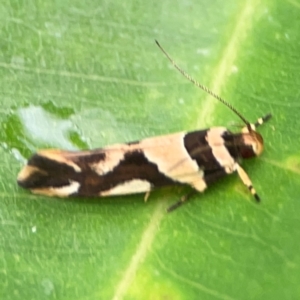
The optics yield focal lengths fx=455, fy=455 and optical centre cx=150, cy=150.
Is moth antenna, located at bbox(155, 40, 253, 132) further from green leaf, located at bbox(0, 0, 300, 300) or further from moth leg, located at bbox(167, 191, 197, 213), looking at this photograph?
moth leg, located at bbox(167, 191, 197, 213)

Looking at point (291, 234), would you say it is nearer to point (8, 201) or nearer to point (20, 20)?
point (8, 201)

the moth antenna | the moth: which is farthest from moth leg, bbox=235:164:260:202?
the moth antenna

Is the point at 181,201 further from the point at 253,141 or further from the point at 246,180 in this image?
the point at 253,141

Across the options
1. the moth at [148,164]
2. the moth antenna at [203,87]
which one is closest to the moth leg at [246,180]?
the moth at [148,164]

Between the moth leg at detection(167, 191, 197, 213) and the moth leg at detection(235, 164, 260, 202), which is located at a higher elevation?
the moth leg at detection(235, 164, 260, 202)

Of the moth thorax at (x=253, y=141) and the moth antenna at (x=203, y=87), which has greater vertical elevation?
the moth antenna at (x=203, y=87)

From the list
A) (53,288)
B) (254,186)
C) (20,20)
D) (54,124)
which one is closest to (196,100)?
(254,186)

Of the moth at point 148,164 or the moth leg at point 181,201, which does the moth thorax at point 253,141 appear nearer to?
the moth at point 148,164
